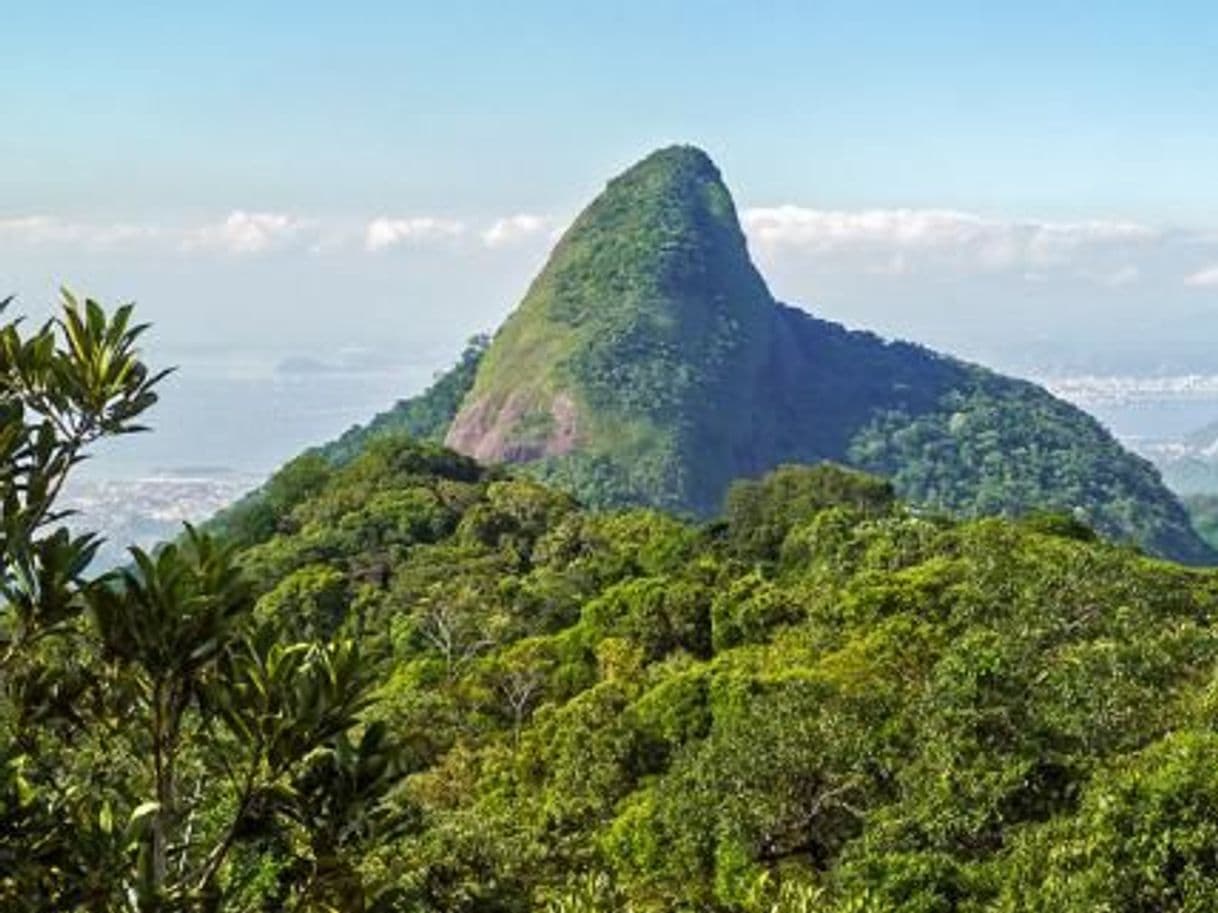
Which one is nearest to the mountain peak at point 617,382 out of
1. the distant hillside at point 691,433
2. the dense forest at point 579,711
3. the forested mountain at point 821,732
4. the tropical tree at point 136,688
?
the distant hillside at point 691,433

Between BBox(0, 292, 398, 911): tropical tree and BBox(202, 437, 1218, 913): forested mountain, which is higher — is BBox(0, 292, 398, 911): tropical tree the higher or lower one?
the higher one

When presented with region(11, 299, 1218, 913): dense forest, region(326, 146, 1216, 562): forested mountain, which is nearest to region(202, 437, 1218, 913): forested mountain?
region(11, 299, 1218, 913): dense forest

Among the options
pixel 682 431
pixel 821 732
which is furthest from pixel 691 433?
pixel 821 732

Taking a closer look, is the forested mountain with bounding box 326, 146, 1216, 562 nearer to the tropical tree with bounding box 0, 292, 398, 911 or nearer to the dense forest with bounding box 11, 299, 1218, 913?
the dense forest with bounding box 11, 299, 1218, 913

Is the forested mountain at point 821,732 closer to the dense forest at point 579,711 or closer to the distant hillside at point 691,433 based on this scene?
the dense forest at point 579,711

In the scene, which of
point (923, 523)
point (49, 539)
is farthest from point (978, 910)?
point (923, 523)

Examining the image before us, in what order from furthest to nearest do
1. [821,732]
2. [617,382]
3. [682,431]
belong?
[617,382]
[682,431]
[821,732]

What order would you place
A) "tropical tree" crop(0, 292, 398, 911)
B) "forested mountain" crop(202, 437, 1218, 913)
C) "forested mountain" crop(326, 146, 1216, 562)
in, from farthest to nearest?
"forested mountain" crop(326, 146, 1216, 562)
"forested mountain" crop(202, 437, 1218, 913)
"tropical tree" crop(0, 292, 398, 911)

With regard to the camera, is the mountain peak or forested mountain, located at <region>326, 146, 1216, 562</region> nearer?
forested mountain, located at <region>326, 146, 1216, 562</region>

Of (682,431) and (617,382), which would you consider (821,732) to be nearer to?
(682,431)
